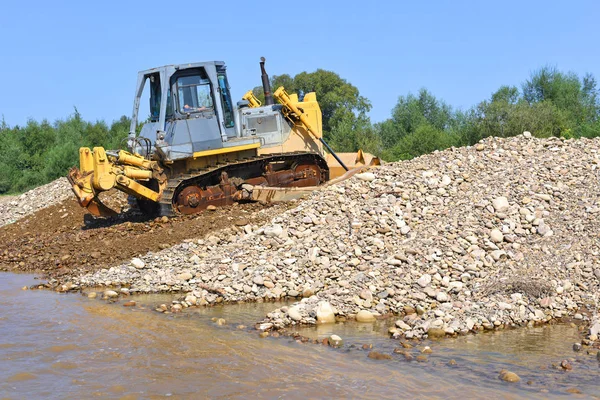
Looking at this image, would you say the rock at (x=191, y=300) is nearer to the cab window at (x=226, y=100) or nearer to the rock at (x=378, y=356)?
the rock at (x=378, y=356)

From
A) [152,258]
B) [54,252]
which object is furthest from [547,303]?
[54,252]

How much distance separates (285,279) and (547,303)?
3437 mm

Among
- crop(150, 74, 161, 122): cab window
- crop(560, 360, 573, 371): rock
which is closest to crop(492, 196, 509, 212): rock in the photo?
crop(560, 360, 573, 371): rock

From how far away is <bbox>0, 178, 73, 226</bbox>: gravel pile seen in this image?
2061 centimetres

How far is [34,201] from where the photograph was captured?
21938 mm

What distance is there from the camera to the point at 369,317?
28.5 feet

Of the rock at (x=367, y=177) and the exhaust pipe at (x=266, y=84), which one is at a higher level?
the exhaust pipe at (x=266, y=84)

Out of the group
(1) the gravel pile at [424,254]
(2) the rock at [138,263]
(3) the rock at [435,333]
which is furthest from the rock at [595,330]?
(2) the rock at [138,263]

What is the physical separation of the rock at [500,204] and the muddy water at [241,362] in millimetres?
2929

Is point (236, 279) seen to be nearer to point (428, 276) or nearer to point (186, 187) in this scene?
point (428, 276)

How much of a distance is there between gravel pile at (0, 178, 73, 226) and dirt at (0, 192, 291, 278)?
206 inches

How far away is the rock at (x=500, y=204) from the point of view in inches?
428

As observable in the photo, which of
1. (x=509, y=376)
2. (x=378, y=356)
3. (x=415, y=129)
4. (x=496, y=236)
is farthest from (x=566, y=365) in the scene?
(x=415, y=129)

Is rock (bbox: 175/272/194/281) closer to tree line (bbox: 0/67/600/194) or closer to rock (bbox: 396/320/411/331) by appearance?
rock (bbox: 396/320/411/331)
